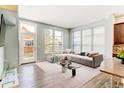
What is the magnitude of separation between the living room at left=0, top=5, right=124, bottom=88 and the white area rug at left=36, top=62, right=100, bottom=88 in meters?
0.02

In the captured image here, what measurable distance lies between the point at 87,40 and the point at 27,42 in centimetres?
117

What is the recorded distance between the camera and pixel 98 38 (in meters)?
2.17

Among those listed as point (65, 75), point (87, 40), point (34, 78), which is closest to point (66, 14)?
point (87, 40)

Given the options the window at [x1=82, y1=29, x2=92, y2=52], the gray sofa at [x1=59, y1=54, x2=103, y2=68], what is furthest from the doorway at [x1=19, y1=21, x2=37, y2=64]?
the window at [x1=82, y1=29, x2=92, y2=52]

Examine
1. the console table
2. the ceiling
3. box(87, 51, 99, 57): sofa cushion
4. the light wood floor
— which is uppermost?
the ceiling

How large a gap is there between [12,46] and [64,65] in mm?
1085

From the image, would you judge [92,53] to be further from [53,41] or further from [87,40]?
[53,41]

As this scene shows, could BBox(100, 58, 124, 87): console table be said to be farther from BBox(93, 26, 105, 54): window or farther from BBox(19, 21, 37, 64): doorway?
BBox(19, 21, 37, 64): doorway

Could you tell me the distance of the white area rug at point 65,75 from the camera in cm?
244

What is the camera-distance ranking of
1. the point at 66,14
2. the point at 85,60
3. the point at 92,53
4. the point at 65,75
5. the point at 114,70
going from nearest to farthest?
the point at 114,70 → the point at 66,14 → the point at 92,53 → the point at 85,60 → the point at 65,75

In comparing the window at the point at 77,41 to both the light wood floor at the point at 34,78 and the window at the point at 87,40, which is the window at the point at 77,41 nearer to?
the window at the point at 87,40

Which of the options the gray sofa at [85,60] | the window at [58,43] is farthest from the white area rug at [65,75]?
the window at [58,43]

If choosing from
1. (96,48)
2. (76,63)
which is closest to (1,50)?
(76,63)

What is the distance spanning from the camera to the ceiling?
1935 millimetres
